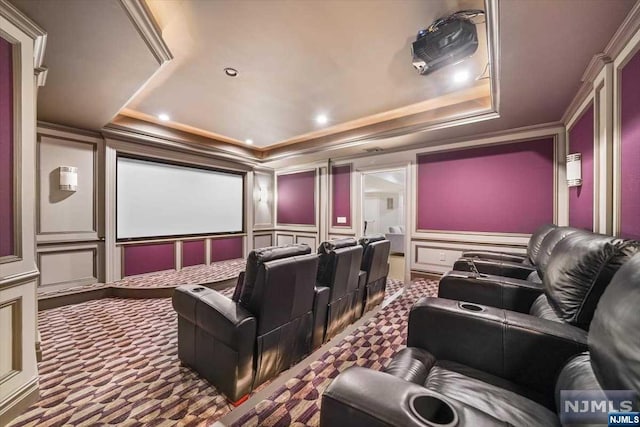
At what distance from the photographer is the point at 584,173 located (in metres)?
2.64

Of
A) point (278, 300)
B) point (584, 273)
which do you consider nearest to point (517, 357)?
point (584, 273)

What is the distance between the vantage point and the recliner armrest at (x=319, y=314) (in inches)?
77.7

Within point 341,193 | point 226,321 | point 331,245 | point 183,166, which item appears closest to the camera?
point 226,321

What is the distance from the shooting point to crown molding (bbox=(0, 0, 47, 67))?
58.3 inches

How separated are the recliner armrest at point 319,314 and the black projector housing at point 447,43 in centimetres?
202

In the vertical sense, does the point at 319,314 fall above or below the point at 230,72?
below

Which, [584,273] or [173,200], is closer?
[584,273]

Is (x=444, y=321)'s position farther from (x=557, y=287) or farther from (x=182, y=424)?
(x=182, y=424)

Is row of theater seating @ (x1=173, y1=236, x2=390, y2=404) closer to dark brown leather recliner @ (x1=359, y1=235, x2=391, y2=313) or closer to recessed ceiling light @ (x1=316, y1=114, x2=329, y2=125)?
dark brown leather recliner @ (x1=359, y1=235, x2=391, y2=313)

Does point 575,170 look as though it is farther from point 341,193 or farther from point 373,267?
point 341,193

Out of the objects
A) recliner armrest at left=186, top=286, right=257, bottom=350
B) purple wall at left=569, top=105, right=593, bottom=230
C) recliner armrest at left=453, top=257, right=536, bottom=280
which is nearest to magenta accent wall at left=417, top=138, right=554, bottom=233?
purple wall at left=569, top=105, right=593, bottom=230

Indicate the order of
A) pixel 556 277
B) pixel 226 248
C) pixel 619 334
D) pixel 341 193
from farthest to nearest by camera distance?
pixel 226 248, pixel 341 193, pixel 556 277, pixel 619 334

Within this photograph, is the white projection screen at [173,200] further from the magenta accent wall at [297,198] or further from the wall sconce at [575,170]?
the wall sconce at [575,170]

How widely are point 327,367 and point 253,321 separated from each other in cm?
77
